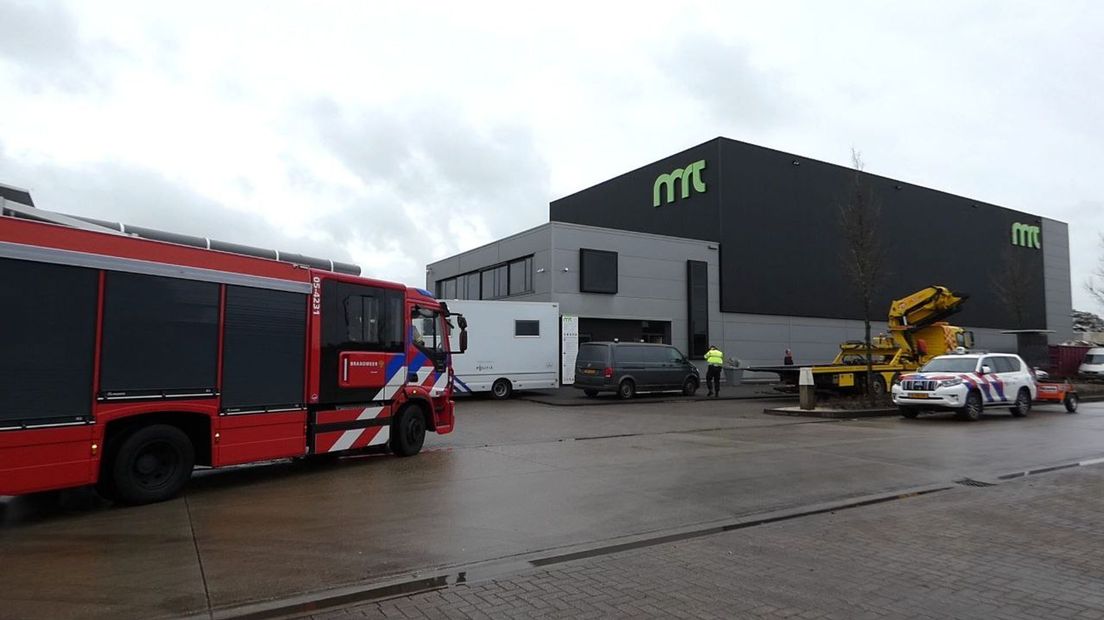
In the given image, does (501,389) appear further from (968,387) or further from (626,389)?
(968,387)

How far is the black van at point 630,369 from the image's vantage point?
2350 cm

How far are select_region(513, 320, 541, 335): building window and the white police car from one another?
11.5 m

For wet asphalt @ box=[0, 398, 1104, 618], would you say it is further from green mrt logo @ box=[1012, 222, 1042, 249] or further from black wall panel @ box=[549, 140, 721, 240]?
green mrt logo @ box=[1012, 222, 1042, 249]

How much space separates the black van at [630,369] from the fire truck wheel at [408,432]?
12643 mm

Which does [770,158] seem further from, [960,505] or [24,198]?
[24,198]

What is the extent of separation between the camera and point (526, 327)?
2406 cm

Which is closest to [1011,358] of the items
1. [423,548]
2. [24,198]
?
[423,548]

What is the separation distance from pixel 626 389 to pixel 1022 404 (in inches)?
450

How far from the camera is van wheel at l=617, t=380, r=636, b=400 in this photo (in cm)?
2372

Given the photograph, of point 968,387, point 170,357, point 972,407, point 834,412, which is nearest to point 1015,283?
point 972,407

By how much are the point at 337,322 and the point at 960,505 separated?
8.12 m

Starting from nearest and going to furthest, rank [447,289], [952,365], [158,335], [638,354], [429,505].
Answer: [429,505], [158,335], [952,365], [638,354], [447,289]

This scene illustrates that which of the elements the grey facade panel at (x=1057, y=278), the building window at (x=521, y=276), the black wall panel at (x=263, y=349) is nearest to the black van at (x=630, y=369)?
the building window at (x=521, y=276)

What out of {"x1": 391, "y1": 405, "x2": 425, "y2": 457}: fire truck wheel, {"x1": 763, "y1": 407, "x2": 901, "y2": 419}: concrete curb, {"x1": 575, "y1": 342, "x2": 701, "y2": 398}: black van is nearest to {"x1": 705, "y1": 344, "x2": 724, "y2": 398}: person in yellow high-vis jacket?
{"x1": 575, "y1": 342, "x2": 701, "y2": 398}: black van
